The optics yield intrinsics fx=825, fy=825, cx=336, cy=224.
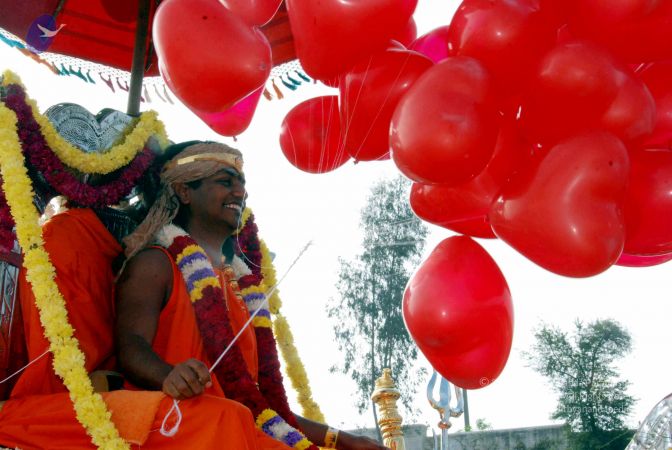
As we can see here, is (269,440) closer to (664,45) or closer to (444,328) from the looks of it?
(444,328)

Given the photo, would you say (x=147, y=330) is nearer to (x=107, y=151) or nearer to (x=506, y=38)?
(x=107, y=151)

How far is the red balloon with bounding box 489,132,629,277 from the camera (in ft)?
7.32

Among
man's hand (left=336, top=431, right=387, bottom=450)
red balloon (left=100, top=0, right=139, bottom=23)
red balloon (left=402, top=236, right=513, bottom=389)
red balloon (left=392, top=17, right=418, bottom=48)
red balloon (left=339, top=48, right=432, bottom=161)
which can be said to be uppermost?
red balloon (left=100, top=0, right=139, bottom=23)

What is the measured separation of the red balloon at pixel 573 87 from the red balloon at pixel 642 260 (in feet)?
2.10

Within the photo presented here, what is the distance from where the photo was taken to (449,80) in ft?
7.57

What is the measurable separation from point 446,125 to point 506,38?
1.22 ft

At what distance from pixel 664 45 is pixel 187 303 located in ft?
6.23

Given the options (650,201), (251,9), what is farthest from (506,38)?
(251,9)

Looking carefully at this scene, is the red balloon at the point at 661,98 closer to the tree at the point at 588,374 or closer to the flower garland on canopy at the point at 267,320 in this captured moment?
the flower garland on canopy at the point at 267,320

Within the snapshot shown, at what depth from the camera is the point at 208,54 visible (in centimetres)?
235

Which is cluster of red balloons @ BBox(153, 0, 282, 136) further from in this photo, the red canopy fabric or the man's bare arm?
the red canopy fabric

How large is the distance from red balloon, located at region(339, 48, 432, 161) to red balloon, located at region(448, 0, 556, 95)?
19 cm

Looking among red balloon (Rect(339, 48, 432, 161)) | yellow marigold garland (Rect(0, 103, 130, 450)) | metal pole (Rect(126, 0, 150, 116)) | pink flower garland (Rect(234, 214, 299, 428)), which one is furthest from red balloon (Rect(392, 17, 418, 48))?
metal pole (Rect(126, 0, 150, 116))

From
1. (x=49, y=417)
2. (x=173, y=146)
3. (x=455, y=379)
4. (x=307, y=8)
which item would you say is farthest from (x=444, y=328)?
(x=173, y=146)
